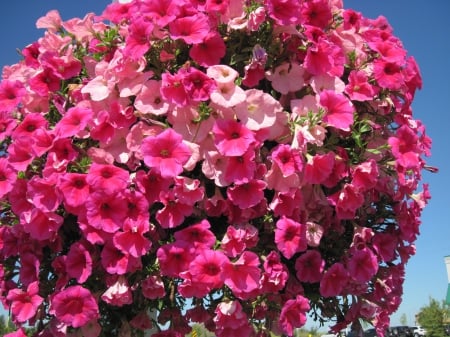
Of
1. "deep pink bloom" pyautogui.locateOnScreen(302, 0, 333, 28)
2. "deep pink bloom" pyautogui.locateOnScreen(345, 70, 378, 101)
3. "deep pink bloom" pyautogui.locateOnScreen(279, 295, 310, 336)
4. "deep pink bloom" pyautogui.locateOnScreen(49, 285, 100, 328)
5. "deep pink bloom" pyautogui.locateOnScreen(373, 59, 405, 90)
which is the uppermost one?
"deep pink bloom" pyautogui.locateOnScreen(302, 0, 333, 28)

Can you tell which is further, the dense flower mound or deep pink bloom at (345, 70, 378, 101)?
deep pink bloom at (345, 70, 378, 101)

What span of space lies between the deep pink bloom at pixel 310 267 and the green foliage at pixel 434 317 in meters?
32.8

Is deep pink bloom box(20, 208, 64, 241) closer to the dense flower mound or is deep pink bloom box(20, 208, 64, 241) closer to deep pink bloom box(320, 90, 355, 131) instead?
the dense flower mound

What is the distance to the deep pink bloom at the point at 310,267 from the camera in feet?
7.43

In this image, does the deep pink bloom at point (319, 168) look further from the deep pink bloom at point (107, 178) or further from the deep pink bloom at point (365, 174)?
the deep pink bloom at point (107, 178)

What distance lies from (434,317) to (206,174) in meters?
36.6

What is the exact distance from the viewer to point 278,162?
211 cm

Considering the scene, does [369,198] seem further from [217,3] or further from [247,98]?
[217,3]

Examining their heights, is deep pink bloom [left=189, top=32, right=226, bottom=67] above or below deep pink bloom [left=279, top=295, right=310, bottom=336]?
above

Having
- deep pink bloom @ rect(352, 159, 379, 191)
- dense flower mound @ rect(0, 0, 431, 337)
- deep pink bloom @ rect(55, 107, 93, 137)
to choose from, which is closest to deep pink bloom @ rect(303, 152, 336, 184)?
dense flower mound @ rect(0, 0, 431, 337)

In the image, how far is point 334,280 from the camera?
2270 millimetres

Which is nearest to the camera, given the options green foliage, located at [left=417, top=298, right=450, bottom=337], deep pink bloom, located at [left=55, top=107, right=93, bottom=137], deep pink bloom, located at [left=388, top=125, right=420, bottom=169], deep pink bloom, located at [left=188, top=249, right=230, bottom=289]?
deep pink bloom, located at [left=188, top=249, right=230, bottom=289]

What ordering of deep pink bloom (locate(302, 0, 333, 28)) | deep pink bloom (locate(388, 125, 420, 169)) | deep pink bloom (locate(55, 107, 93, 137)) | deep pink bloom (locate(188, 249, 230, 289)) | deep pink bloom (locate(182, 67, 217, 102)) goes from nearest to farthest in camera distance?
deep pink bloom (locate(188, 249, 230, 289)) < deep pink bloom (locate(182, 67, 217, 102)) < deep pink bloom (locate(55, 107, 93, 137)) < deep pink bloom (locate(388, 125, 420, 169)) < deep pink bloom (locate(302, 0, 333, 28))

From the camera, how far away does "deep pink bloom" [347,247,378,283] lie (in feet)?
7.51
